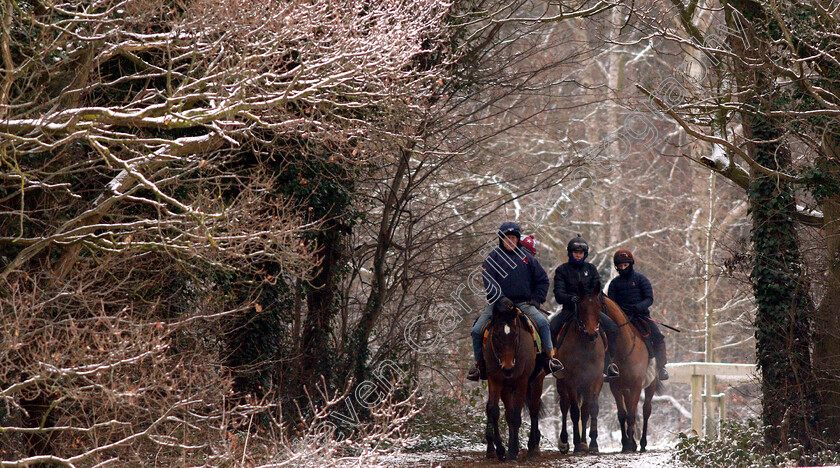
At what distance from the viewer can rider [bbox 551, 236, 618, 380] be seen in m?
13.1

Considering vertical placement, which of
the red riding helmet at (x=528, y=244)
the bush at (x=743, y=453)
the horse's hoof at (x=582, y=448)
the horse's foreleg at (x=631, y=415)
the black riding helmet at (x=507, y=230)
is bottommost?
the horse's hoof at (x=582, y=448)

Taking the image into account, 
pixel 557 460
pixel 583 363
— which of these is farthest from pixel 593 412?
pixel 557 460

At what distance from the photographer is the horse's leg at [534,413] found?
42.0 feet

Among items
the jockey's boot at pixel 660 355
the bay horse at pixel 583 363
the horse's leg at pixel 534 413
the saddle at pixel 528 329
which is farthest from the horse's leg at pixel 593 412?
the jockey's boot at pixel 660 355

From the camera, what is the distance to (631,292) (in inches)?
568

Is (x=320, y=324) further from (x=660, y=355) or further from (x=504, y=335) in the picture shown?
(x=660, y=355)

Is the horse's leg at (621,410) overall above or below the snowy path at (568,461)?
above

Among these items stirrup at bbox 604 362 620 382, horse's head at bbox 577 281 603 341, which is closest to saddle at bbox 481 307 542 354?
horse's head at bbox 577 281 603 341

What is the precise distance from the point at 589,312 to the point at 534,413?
65.2 inches

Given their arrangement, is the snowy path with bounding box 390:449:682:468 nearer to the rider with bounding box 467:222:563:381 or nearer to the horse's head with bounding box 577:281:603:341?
the rider with bounding box 467:222:563:381

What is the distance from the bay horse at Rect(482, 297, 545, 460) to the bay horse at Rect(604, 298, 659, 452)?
170cm

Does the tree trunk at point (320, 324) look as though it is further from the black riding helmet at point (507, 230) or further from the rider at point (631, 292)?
the rider at point (631, 292)

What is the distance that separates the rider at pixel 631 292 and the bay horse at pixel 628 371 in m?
0.28

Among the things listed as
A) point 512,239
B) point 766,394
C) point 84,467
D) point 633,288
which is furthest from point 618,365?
point 84,467
